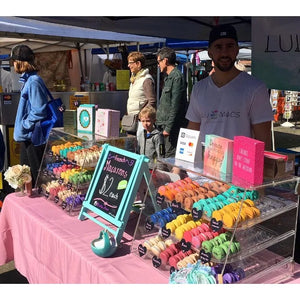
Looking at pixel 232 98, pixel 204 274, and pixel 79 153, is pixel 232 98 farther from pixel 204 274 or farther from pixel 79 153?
pixel 204 274

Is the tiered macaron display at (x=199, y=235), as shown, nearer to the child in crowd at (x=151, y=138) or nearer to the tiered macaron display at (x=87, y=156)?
the tiered macaron display at (x=87, y=156)

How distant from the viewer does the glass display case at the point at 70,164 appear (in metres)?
2.57

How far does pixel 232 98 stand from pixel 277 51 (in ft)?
5.66

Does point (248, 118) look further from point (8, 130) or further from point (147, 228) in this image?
point (8, 130)

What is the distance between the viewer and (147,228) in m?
1.90

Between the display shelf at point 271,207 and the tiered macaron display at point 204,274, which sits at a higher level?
the display shelf at point 271,207

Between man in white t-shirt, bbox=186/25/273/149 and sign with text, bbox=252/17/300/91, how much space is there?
1.48 meters

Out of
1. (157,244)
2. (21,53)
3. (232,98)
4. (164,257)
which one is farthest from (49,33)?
(164,257)

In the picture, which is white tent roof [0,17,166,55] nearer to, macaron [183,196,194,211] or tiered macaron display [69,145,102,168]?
tiered macaron display [69,145,102,168]

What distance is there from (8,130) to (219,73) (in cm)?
396

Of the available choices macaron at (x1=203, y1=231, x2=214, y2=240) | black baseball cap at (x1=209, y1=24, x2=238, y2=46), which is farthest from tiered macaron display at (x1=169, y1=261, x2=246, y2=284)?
black baseball cap at (x1=209, y1=24, x2=238, y2=46)

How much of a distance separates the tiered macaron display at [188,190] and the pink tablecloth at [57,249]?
35 centimetres

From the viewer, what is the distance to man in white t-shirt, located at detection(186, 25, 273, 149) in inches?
94.2

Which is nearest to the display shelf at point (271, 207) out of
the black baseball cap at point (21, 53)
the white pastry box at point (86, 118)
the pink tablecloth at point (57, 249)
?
the pink tablecloth at point (57, 249)
